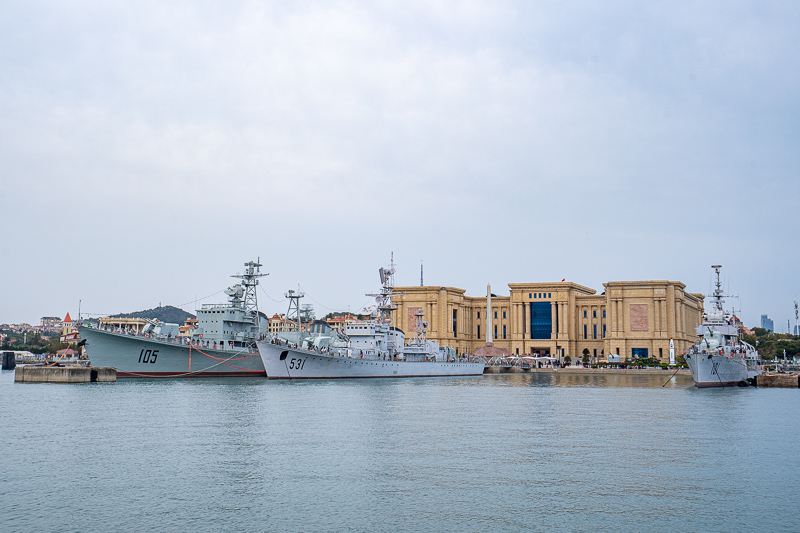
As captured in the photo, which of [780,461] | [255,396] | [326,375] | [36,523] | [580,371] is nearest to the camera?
[36,523]

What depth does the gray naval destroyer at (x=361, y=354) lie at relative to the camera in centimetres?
6775

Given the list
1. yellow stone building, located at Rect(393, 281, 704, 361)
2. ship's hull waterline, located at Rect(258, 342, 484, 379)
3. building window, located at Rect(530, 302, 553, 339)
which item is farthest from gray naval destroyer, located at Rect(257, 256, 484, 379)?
building window, located at Rect(530, 302, 553, 339)

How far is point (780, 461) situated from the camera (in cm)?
2469

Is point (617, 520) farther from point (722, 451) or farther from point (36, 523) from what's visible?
point (36, 523)

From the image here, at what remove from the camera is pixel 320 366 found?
69.9m

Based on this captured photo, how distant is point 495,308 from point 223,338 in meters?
84.9

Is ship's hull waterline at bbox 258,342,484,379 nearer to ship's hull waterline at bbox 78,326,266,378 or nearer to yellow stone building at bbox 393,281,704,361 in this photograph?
ship's hull waterline at bbox 78,326,266,378

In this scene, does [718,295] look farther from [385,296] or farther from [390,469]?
[390,469]

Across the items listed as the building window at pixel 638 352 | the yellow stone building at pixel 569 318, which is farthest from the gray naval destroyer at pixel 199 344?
the building window at pixel 638 352

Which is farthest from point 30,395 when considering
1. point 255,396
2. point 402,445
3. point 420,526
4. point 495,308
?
point 495,308

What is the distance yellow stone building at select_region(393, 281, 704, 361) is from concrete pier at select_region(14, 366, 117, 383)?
7660 cm

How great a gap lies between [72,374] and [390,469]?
45845mm

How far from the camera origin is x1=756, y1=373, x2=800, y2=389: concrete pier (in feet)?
228

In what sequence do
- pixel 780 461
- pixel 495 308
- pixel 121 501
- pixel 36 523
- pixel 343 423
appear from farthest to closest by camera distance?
pixel 495 308
pixel 343 423
pixel 780 461
pixel 121 501
pixel 36 523
